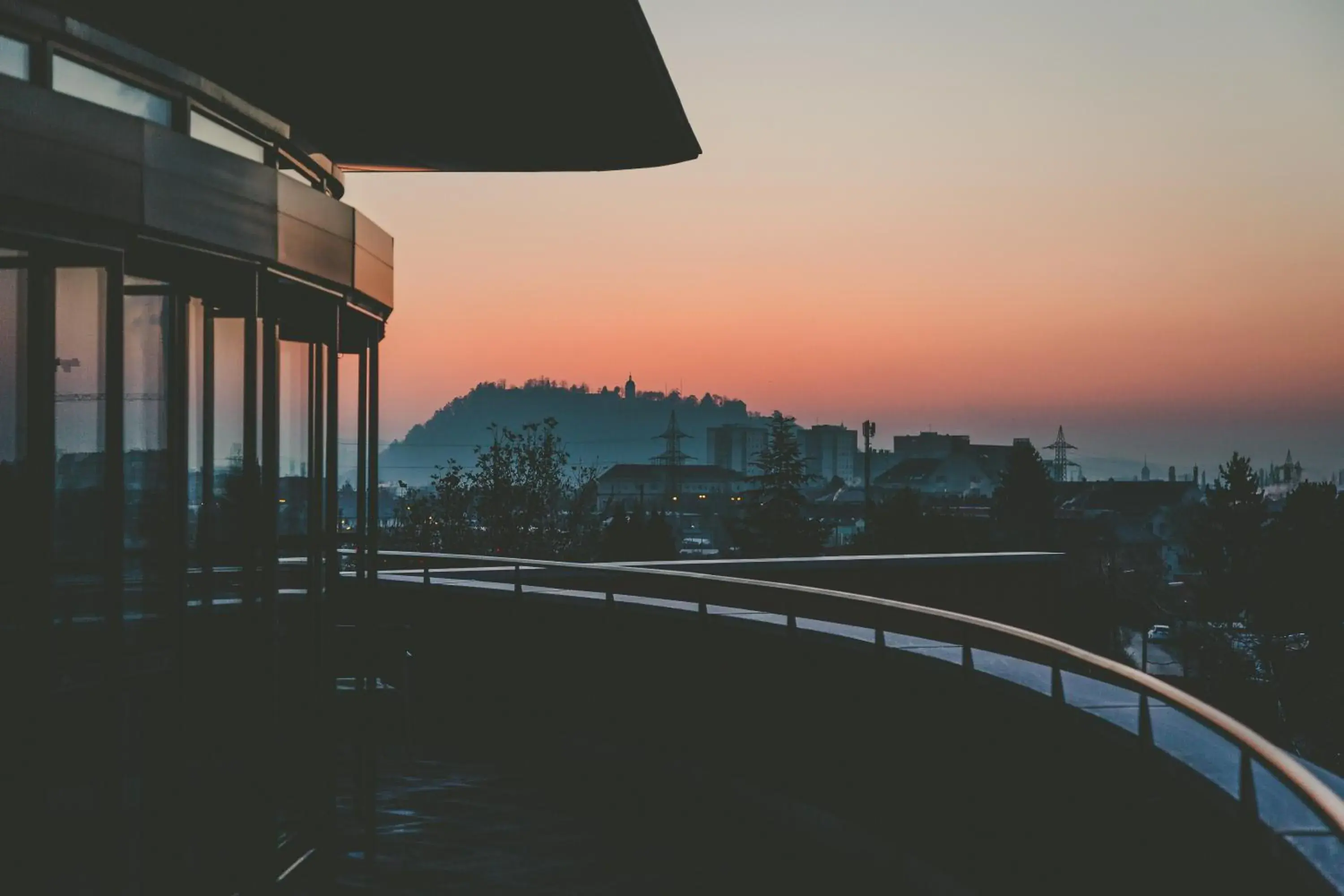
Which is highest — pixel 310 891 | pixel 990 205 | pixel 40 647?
pixel 990 205

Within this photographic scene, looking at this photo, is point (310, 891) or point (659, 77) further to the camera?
point (659, 77)

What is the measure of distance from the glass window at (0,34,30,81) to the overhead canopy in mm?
217

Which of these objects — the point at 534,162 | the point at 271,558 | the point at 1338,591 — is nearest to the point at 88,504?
the point at 271,558

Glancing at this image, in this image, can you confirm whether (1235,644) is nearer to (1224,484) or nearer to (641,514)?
(1224,484)

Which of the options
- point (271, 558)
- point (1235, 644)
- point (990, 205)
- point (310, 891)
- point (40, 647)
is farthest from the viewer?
point (1235, 644)

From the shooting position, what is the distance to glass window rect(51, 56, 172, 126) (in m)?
4.68

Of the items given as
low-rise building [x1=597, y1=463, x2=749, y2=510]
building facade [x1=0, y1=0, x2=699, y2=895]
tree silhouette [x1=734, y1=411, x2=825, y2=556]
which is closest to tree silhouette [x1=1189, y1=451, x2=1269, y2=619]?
tree silhouette [x1=734, y1=411, x2=825, y2=556]

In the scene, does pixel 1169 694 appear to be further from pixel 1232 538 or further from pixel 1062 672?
pixel 1232 538

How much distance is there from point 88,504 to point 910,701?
4421mm

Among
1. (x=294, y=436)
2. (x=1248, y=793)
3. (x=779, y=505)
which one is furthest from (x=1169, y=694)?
(x=779, y=505)

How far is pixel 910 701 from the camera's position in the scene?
731cm

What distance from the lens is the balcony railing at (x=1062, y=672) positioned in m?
3.83

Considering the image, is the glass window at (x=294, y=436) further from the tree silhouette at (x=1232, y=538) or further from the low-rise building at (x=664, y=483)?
the low-rise building at (x=664, y=483)

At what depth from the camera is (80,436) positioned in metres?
4.53
